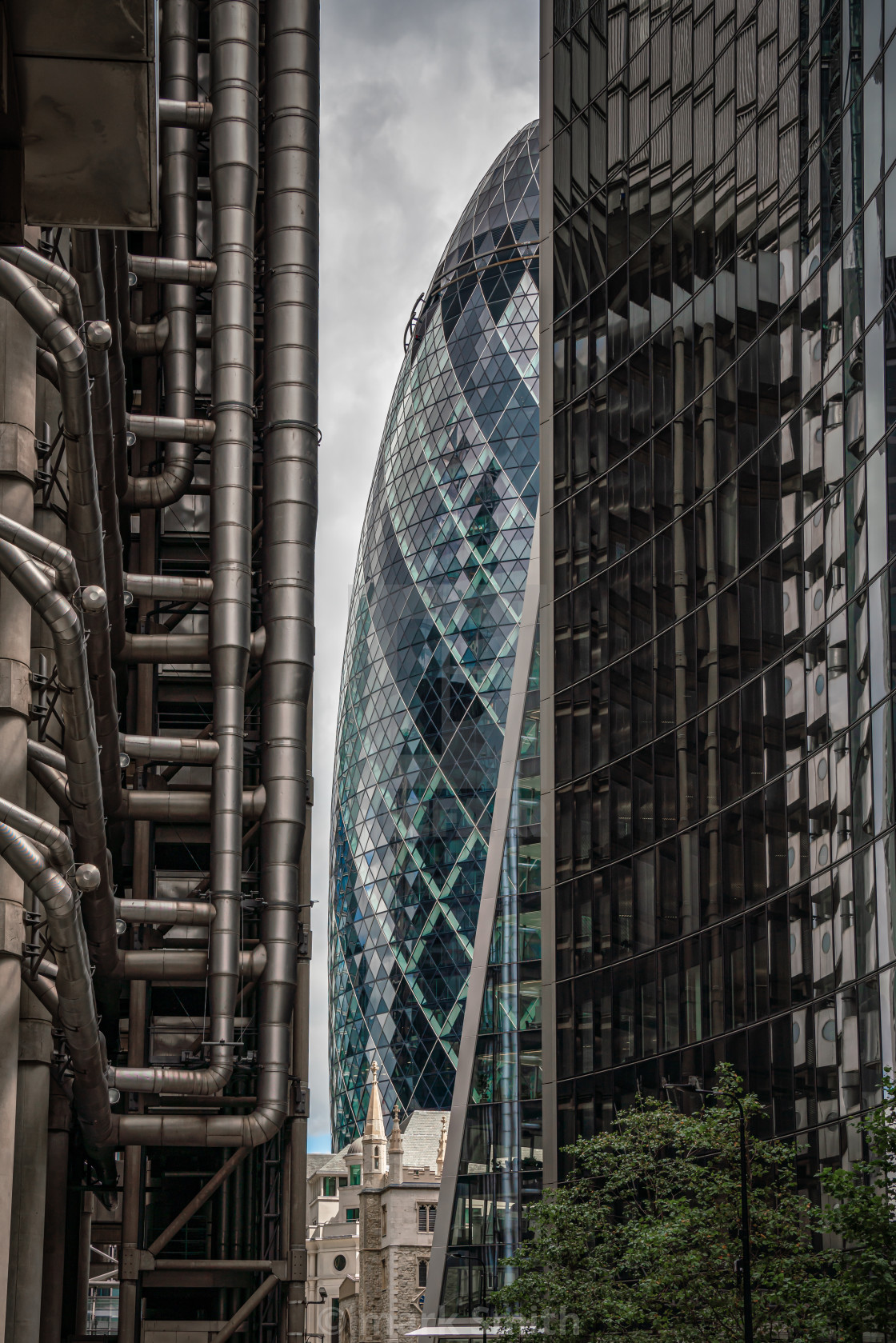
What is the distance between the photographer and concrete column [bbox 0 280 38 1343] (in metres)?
27.8

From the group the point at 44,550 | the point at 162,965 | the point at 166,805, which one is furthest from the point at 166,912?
the point at 44,550

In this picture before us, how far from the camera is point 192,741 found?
47.3 meters

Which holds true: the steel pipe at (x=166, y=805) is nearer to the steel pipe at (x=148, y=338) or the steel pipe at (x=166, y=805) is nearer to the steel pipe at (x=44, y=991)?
the steel pipe at (x=148, y=338)

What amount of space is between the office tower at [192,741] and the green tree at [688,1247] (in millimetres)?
10424

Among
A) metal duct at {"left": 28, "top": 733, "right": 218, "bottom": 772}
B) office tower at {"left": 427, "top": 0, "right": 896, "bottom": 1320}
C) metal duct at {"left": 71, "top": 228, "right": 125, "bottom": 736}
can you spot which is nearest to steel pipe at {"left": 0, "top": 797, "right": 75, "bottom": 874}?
metal duct at {"left": 71, "top": 228, "right": 125, "bottom": 736}

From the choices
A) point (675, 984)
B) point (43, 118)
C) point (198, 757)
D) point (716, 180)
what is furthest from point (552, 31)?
point (43, 118)

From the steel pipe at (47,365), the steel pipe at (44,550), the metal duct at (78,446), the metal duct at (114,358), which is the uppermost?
the metal duct at (114,358)

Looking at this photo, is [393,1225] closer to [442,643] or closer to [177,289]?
[442,643]

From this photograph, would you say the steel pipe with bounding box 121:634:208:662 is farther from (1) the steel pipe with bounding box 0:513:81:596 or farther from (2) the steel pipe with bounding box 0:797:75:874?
(2) the steel pipe with bounding box 0:797:75:874

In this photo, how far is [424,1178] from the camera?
109688mm

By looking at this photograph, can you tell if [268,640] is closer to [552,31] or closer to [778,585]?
[778,585]

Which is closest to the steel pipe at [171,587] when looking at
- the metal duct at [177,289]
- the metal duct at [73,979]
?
the metal duct at [177,289]

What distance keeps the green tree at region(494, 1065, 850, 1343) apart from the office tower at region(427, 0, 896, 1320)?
1914 mm

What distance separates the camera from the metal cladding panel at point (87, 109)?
16.8ft
